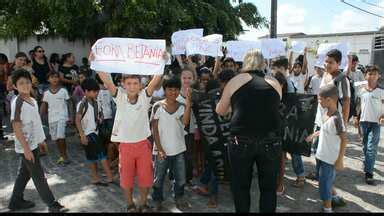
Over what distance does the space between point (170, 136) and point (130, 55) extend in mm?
1041

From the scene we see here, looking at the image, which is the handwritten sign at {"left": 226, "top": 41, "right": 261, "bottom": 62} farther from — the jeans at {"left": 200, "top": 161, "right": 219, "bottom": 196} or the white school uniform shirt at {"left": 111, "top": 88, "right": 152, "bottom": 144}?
the white school uniform shirt at {"left": 111, "top": 88, "right": 152, "bottom": 144}

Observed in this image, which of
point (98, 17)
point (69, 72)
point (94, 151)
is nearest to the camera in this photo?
point (94, 151)

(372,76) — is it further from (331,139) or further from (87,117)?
(87,117)

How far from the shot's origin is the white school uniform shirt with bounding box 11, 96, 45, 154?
4.65 metres

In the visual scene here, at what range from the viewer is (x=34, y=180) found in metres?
4.67

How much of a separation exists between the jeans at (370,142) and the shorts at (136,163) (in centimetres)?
332

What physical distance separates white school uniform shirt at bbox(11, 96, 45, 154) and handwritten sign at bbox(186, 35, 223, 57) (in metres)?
2.88

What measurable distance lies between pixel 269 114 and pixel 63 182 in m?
3.50

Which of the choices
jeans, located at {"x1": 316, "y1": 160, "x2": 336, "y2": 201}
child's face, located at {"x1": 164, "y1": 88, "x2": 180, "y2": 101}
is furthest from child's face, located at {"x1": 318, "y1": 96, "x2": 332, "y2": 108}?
child's face, located at {"x1": 164, "y1": 88, "x2": 180, "y2": 101}

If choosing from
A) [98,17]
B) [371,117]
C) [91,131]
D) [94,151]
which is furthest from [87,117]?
[98,17]

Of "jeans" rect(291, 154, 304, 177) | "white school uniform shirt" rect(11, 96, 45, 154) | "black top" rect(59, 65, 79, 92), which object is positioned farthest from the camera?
"black top" rect(59, 65, 79, 92)

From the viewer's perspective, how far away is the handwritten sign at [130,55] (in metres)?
4.60

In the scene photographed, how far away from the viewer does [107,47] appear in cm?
462

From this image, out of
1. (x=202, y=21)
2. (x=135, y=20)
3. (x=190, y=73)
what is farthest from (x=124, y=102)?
(x=202, y=21)
